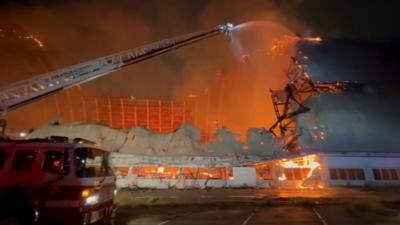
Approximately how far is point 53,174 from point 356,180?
3131 centimetres

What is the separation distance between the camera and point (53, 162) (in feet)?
25.5

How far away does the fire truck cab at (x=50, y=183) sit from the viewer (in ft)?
24.1

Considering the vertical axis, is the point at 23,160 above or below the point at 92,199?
above

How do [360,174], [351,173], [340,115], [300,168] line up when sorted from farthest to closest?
[340,115], [300,168], [360,174], [351,173]

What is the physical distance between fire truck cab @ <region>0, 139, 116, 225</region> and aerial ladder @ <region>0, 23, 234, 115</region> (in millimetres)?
9747

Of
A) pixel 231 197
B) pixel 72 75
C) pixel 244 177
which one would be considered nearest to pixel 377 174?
pixel 244 177

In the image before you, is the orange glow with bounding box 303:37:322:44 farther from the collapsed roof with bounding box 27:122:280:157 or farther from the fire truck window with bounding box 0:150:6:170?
the fire truck window with bounding box 0:150:6:170

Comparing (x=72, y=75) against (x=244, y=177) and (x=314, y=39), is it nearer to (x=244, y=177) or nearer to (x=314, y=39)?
(x=244, y=177)

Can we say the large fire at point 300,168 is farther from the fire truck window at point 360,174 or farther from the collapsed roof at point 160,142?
the fire truck window at point 360,174

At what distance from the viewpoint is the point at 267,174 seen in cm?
3234

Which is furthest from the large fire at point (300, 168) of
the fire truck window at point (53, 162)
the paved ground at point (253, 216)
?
the fire truck window at point (53, 162)

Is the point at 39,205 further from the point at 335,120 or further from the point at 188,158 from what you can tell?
the point at 335,120

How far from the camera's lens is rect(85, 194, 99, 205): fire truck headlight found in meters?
7.52

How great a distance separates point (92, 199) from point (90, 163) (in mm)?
965
